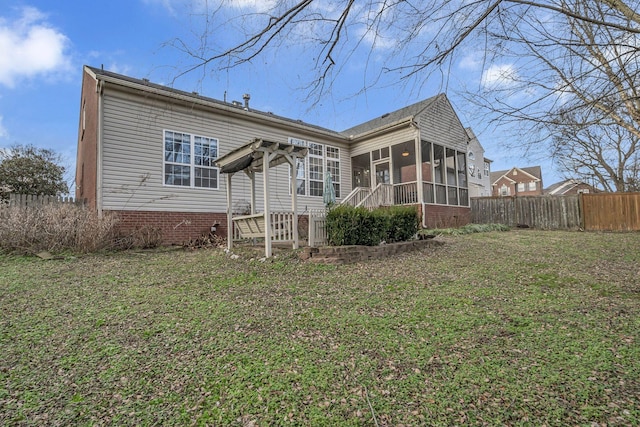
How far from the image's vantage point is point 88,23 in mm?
3918

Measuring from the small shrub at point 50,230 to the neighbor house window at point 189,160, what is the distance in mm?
2501

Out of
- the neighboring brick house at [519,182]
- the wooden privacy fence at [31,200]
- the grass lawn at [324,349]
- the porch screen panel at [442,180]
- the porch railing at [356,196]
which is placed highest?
the neighboring brick house at [519,182]

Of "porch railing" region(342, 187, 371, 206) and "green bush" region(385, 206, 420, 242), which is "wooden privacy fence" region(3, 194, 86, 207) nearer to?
"porch railing" region(342, 187, 371, 206)

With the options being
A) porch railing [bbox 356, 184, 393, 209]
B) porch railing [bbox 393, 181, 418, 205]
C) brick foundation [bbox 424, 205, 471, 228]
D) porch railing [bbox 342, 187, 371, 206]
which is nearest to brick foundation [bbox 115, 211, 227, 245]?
porch railing [bbox 342, 187, 371, 206]

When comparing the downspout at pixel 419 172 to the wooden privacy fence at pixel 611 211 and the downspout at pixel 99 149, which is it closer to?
the wooden privacy fence at pixel 611 211

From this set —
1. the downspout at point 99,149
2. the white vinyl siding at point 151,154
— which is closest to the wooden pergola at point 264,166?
the white vinyl siding at point 151,154

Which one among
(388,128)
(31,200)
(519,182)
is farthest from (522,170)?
(31,200)

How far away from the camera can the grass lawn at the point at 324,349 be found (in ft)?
6.15

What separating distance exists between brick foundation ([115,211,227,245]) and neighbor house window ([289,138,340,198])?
3479 millimetres

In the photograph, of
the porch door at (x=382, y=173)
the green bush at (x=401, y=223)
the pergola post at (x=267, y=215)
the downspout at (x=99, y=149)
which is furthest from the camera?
the porch door at (x=382, y=173)

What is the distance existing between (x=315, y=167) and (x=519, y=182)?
4095 cm

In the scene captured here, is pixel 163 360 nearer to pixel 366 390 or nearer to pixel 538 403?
pixel 366 390

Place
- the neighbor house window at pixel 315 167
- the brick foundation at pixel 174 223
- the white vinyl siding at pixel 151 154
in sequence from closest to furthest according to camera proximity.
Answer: the white vinyl siding at pixel 151 154 → the brick foundation at pixel 174 223 → the neighbor house window at pixel 315 167

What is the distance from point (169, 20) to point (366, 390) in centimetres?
339
